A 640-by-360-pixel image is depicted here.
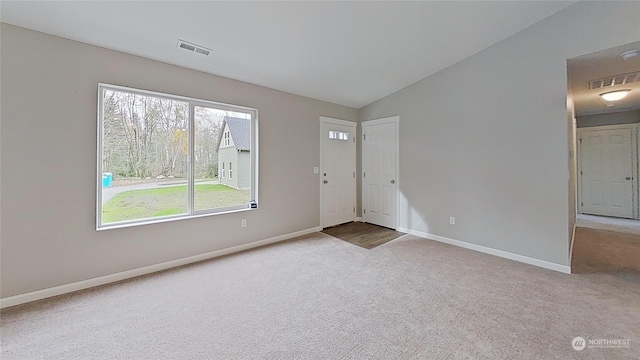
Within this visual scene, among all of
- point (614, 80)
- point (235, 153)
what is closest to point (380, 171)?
point (235, 153)

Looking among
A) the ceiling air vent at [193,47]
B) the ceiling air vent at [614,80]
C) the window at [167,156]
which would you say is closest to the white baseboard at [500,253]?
the ceiling air vent at [614,80]

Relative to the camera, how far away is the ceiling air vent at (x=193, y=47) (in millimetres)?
2656

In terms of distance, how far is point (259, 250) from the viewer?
3615 mm

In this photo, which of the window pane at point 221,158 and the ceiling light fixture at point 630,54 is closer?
the ceiling light fixture at point 630,54

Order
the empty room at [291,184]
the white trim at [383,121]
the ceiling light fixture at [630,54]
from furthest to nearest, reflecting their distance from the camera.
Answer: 1. the white trim at [383,121]
2. the ceiling light fixture at [630,54]
3. the empty room at [291,184]

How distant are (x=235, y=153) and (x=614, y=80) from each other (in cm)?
549

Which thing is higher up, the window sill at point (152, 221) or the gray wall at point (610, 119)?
A: the gray wall at point (610, 119)

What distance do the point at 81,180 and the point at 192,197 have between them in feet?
3.59

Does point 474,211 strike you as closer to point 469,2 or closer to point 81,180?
point 469,2

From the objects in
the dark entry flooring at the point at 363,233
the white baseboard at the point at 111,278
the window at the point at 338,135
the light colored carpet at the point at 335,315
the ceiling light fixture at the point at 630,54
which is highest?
the ceiling light fixture at the point at 630,54

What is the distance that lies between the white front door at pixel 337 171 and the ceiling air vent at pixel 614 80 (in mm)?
3743

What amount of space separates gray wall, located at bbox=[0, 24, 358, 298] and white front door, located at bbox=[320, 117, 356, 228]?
2.22 m

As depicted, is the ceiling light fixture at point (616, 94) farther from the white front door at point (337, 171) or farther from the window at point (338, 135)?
the window at point (338, 135)

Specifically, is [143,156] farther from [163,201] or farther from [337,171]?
[337,171]
